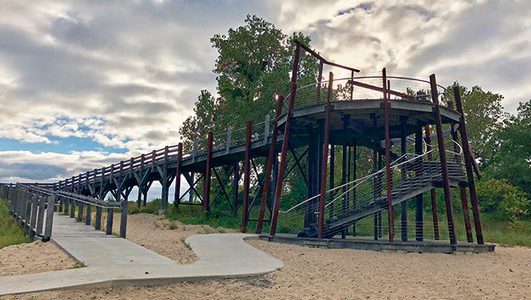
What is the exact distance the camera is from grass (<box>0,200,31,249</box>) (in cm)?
1195

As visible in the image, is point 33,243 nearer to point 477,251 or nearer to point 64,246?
point 64,246

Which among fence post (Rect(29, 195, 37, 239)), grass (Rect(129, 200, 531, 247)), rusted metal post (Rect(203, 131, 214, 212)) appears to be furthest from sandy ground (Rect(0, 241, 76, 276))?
rusted metal post (Rect(203, 131, 214, 212))

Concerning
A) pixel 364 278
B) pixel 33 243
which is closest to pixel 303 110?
pixel 364 278

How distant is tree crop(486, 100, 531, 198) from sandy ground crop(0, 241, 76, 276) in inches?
1224

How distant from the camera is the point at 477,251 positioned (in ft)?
48.3

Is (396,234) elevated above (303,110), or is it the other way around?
(303,110)

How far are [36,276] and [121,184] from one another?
25.0 m

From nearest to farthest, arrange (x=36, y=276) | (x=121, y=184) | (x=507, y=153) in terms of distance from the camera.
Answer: (x=36, y=276) → (x=121, y=184) → (x=507, y=153)

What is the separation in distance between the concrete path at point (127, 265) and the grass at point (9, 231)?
0.93 metres

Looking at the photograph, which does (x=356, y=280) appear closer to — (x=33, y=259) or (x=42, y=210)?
(x=33, y=259)

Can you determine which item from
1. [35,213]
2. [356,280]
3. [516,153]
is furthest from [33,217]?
[516,153]

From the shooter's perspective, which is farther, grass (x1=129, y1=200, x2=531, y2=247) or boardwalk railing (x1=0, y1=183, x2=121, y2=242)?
grass (x1=129, y1=200, x2=531, y2=247)

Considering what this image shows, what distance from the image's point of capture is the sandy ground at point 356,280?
274 inches

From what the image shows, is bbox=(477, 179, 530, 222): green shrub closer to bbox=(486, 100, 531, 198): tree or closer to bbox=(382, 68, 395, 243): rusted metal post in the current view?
bbox=(486, 100, 531, 198): tree
